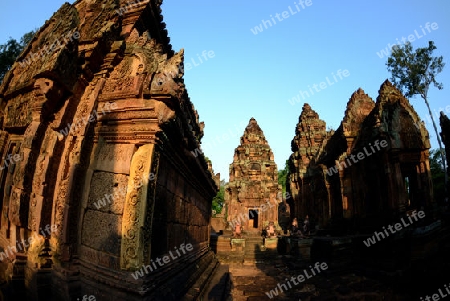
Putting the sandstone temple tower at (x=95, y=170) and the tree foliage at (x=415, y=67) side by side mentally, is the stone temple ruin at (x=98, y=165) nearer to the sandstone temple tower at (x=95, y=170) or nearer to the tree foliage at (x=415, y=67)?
the sandstone temple tower at (x=95, y=170)

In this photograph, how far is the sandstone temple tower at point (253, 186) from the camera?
2469 centimetres

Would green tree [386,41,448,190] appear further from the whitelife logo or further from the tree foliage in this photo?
the whitelife logo

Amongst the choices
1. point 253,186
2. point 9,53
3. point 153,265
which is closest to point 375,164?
point 153,265

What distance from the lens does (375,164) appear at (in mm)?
12531

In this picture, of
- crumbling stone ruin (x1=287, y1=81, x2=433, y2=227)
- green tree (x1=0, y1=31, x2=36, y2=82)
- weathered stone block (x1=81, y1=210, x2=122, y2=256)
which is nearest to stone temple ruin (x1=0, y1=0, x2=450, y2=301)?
weathered stone block (x1=81, y1=210, x2=122, y2=256)

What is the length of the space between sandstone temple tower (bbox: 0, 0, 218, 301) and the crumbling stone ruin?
35.5 feet

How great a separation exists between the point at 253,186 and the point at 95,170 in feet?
77.7

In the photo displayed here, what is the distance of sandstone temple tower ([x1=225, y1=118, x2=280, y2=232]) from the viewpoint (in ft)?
81.0

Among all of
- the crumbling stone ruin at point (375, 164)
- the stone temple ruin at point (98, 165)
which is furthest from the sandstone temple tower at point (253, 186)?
the stone temple ruin at point (98, 165)

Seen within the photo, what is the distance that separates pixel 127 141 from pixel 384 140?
1184 centimetres

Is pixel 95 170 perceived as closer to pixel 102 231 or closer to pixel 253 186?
pixel 102 231

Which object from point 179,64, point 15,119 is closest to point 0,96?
point 15,119

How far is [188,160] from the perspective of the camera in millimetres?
4660

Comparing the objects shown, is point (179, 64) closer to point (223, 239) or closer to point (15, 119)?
point (15, 119)
